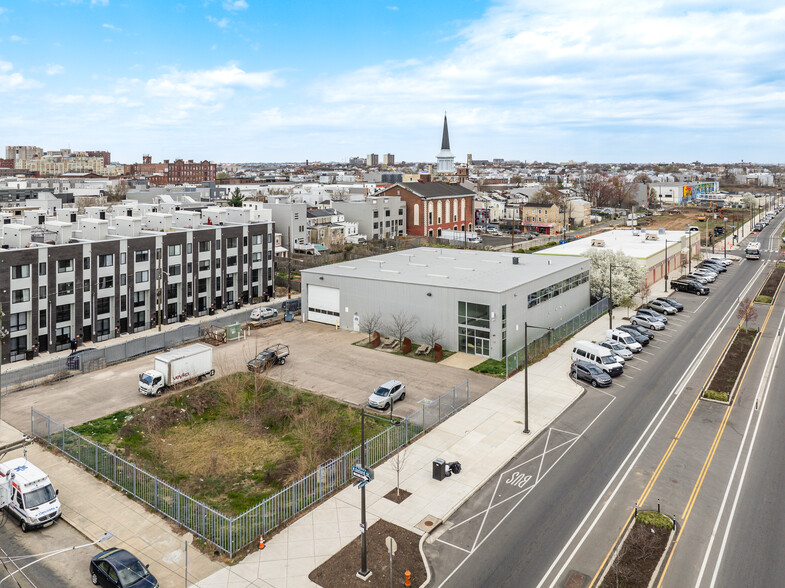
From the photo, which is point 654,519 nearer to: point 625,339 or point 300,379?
point 300,379

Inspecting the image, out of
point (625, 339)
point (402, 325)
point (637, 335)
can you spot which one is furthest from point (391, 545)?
point (637, 335)

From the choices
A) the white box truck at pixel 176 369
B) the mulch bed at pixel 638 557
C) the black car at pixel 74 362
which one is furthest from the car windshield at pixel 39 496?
the mulch bed at pixel 638 557

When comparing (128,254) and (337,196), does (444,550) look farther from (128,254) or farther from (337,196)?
(337,196)

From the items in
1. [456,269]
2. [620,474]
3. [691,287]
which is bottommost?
[620,474]

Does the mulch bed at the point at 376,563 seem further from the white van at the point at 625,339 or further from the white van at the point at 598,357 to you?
the white van at the point at 625,339

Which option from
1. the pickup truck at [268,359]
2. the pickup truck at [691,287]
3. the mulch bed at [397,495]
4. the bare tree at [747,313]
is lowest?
the mulch bed at [397,495]

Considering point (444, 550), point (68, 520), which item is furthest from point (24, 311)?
point (444, 550)
